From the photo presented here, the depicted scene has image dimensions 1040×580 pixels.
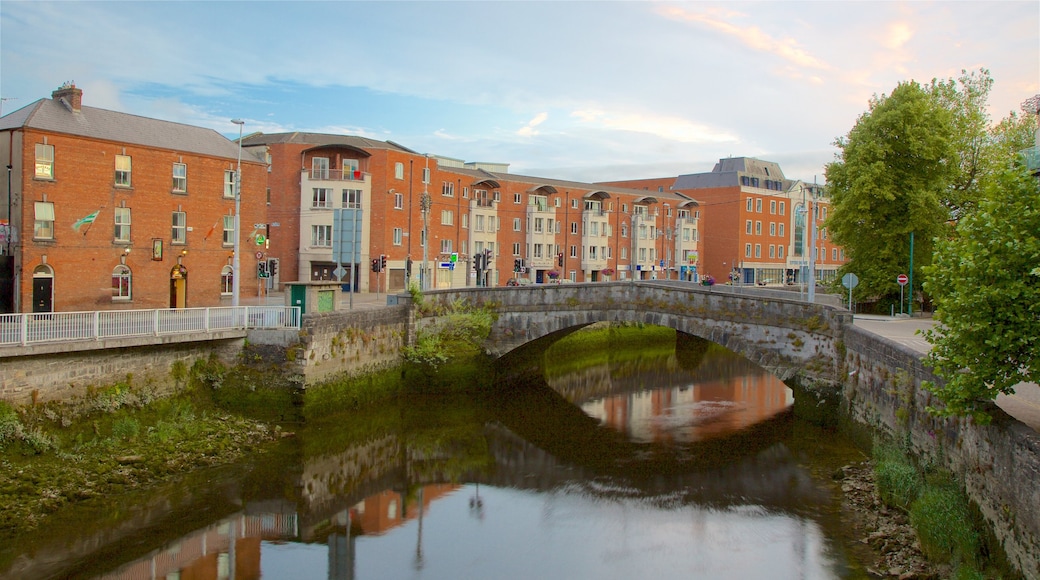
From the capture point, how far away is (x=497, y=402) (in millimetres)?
31688

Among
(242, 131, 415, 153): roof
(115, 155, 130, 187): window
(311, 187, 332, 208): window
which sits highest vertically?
(242, 131, 415, 153): roof

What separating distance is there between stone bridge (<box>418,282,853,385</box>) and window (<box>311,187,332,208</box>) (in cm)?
2392

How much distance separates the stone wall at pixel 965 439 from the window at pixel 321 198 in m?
38.8

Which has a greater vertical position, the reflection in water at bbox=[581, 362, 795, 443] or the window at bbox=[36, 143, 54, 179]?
the window at bbox=[36, 143, 54, 179]

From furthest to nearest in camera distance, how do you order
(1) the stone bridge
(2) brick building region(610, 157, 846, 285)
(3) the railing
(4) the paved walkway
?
(2) brick building region(610, 157, 846, 285) → (1) the stone bridge → (3) the railing → (4) the paved walkway

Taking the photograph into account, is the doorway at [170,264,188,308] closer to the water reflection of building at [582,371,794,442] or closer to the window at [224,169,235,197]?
the window at [224,169,235,197]

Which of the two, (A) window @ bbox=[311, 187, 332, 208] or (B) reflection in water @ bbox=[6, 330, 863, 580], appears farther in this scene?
(A) window @ bbox=[311, 187, 332, 208]

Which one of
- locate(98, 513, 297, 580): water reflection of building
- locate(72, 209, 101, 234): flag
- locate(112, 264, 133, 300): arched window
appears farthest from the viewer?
locate(112, 264, 133, 300): arched window

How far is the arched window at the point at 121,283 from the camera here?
32.0 meters

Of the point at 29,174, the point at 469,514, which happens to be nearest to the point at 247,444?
the point at 469,514

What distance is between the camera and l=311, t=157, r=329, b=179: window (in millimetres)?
53844

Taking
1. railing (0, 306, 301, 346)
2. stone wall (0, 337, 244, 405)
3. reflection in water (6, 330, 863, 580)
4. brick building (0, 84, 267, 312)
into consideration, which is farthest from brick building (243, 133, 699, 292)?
reflection in water (6, 330, 863, 580)

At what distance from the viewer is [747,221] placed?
301 ft

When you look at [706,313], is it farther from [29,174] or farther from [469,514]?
[29,174]
